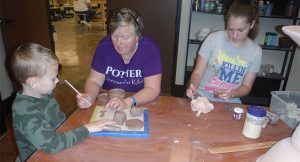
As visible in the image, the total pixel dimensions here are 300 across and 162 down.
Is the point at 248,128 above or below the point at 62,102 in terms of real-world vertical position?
above

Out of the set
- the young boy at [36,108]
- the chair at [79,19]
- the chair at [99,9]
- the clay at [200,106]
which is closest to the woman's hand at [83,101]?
the young boy at [36,108]

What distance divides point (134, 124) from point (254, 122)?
1.59ft

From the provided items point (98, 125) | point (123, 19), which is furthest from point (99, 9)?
point (98, 125)

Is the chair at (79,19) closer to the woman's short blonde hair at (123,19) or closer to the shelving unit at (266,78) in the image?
the shelving unit at (266,78)

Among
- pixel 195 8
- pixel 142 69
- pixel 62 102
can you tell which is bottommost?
pixel 62 102

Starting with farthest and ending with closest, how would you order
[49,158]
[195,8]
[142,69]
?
[195,8], [142,69], [49,158]

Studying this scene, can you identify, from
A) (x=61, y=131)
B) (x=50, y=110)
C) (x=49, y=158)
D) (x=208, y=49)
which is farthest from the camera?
(x=208, y=49)

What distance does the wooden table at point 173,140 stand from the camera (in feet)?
2.85

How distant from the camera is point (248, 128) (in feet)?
3.28

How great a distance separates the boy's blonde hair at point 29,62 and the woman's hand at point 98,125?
0.94ft

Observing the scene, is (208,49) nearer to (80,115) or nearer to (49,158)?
(80,115)

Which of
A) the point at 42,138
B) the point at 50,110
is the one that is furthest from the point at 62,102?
the point at 42,138

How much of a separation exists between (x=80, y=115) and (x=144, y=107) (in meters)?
0.31

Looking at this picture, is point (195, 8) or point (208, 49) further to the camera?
point (195, 8)
